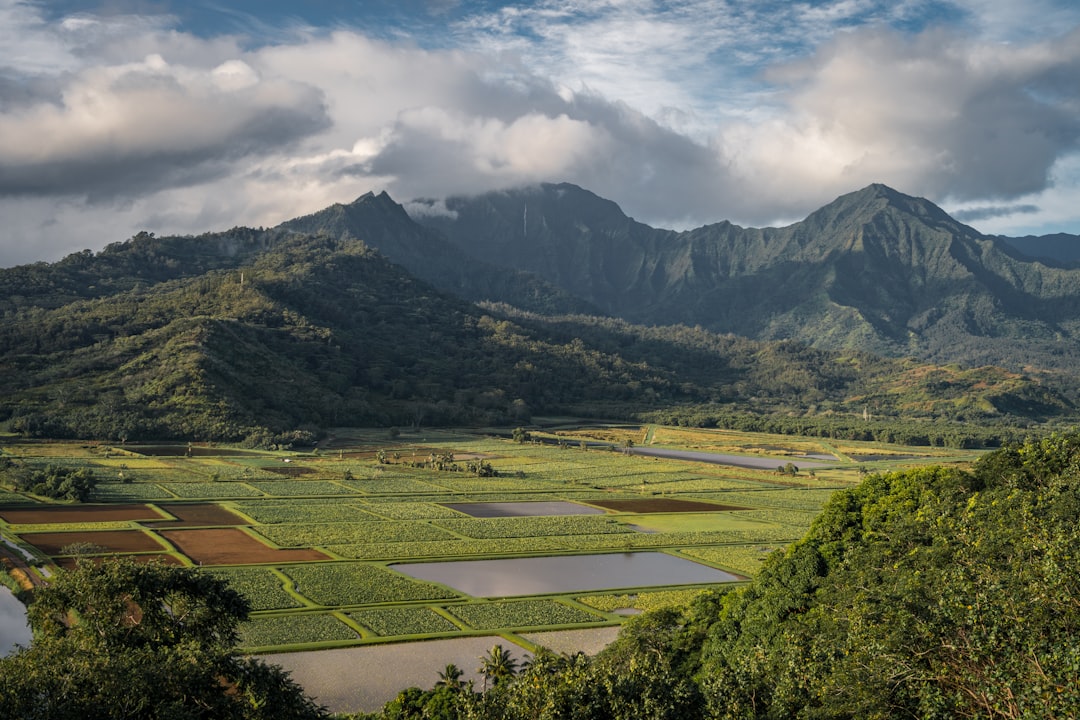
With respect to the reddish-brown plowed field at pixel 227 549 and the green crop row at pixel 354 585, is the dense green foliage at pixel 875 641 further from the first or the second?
the reddish-brown plowed field at pixel 227 549

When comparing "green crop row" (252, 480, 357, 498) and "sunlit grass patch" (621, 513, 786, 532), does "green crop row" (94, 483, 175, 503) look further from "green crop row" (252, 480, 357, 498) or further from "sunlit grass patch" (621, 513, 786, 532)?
"sunlit grass patch" (621, 513, 786, 532)

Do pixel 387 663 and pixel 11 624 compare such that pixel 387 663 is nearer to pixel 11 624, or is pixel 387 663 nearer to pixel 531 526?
pixel 11 624

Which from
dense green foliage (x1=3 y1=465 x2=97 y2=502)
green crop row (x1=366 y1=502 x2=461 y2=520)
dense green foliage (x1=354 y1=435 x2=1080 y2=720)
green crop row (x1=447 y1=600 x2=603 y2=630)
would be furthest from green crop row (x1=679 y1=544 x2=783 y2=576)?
dense green foliage (x1=3 y1=465 x2=97 y2=502)

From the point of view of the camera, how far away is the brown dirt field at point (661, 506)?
323 ft

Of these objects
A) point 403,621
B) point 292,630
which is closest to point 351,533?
point 403,621

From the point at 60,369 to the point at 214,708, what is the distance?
15740 cm

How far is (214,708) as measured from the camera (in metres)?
29.2

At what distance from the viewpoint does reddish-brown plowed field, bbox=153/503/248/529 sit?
7956 centimetres

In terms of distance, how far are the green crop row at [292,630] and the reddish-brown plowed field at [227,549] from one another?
1464cm

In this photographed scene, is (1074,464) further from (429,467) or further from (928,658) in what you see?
(429,467)

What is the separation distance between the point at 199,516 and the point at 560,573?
36.0 meters

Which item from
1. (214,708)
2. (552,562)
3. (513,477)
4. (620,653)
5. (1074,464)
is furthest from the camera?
(513,477)

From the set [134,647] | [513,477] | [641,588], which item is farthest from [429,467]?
[134,647]

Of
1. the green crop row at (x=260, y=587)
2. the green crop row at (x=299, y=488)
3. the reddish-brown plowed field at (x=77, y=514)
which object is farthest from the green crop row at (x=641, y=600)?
the green crop row at (x=299, y=488)
